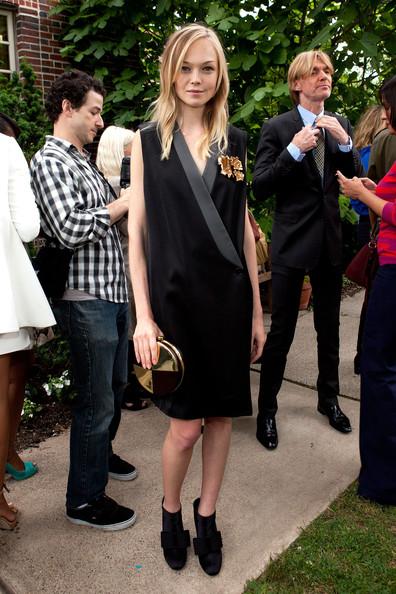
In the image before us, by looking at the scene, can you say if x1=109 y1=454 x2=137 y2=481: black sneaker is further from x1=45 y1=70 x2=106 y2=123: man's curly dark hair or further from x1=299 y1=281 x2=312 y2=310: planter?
x1=299 y1=281 x2=312 y2=310: planter

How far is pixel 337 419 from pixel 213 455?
156cm

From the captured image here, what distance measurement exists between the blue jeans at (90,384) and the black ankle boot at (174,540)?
16.8 inches

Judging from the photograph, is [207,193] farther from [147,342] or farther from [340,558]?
[340,558]

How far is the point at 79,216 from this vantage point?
2.16 metres

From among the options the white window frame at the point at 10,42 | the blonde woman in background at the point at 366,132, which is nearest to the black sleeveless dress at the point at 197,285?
the blonde woman in background at the point at 366,132

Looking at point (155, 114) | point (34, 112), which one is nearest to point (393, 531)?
point (155, 114)

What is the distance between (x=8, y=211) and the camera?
2117 mm

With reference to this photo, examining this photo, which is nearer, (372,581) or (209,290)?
(209,290)

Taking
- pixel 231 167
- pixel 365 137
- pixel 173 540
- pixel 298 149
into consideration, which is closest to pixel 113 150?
pixel 298 149

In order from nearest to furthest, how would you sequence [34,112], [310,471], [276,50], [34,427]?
[310,471] < [34,427] < [34,112] < [276,50]

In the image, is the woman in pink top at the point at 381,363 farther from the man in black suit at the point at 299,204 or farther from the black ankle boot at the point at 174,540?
the black ankle boot at the point at 174,540

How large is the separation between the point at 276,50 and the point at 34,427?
3.60 m

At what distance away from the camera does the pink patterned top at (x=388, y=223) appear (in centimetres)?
254

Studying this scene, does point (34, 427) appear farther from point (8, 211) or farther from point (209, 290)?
point (209, 290)
